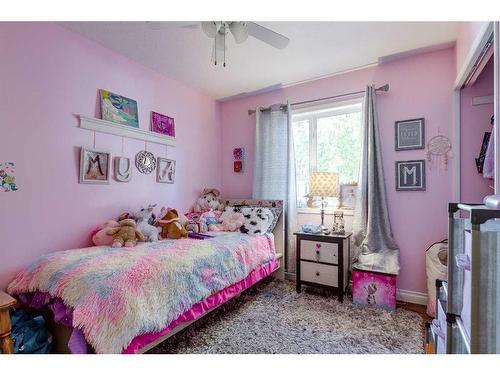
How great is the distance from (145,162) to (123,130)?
380mm

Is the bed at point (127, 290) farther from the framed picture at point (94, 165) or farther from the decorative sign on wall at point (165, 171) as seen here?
the decorative sign on wall at point (165, 171)

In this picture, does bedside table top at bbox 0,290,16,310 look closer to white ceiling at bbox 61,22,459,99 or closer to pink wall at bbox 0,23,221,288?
pink wall at bbox 0,23,221,288

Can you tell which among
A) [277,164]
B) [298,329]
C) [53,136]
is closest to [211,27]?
[53,136]

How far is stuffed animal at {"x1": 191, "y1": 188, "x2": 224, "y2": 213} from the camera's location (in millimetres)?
3240

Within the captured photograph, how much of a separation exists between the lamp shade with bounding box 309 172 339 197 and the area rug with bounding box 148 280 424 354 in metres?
1.04

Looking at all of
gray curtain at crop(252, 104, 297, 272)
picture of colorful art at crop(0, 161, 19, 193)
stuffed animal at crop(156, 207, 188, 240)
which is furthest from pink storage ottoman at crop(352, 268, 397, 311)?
picture of colorful art at crop(0, 161, 19, 193)

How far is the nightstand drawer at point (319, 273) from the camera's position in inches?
97.9

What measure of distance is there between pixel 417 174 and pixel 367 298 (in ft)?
4.18

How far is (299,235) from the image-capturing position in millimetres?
2682

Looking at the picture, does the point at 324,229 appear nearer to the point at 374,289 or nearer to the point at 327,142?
the point at 374,289
